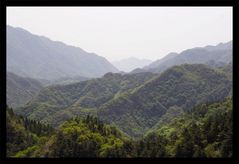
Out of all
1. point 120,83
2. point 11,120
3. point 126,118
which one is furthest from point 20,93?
point 11,120

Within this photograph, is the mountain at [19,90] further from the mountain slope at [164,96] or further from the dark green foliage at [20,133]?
the dark green foliage at [20,133]

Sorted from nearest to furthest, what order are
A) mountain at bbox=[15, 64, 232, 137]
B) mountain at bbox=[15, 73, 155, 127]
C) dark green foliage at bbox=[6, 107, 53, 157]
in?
dark green foliage at bbox=[6, 107, 53, 157]
mountain at bbox=[15, 64, 232, 137]
mountain at bbox=[15, 73, 155, 127]

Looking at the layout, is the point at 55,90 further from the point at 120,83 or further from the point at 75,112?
the point at 75,112

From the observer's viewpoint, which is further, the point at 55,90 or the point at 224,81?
the point at 55,90

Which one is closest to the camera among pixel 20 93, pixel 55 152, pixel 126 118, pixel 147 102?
pixel 55 152

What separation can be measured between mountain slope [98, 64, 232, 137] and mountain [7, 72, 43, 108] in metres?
33.9

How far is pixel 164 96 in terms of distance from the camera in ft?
208

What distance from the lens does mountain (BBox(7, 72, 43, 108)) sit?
85.9 m

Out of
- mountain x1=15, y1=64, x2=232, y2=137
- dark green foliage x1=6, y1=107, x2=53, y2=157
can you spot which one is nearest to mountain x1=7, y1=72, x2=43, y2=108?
mountain x1=15, y1=64, x2=232, y2=137

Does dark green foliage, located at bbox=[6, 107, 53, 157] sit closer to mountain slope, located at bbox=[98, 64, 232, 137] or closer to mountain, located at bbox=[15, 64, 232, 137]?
mountain, located at bbox=[15, 64, 232, 137]
